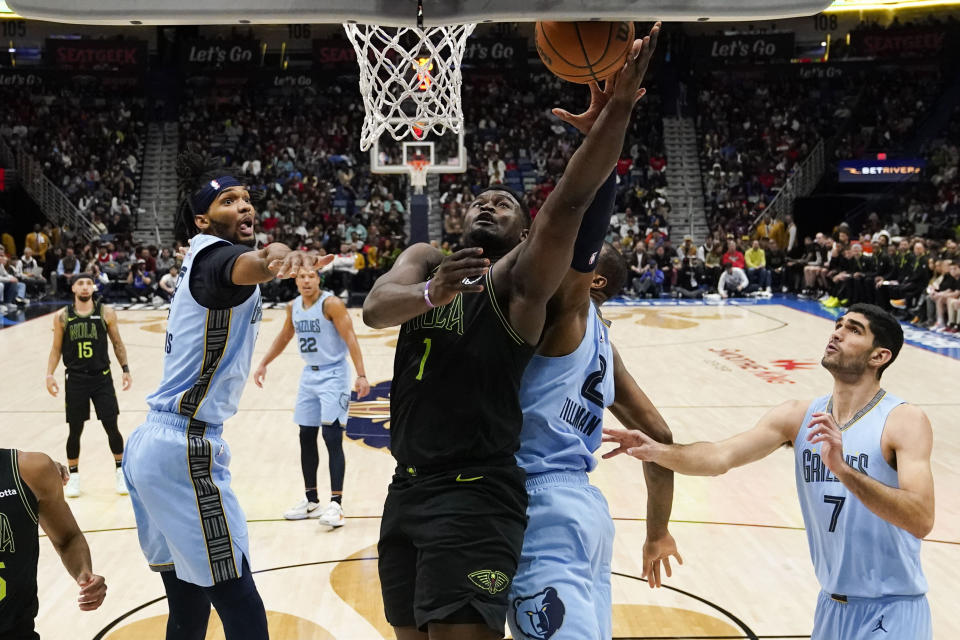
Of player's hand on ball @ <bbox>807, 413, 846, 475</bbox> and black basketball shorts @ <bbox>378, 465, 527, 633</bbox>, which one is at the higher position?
player's hand on ball @ <bbox>807, 413, 846, 475</bbox>

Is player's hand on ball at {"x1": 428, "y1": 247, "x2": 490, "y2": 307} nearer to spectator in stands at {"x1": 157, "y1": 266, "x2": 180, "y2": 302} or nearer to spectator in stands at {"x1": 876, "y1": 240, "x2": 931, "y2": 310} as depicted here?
spectator in stands at {"x1": 876, "y1": 240, "x2": 931, "y2": 310}

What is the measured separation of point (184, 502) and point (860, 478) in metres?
2.30

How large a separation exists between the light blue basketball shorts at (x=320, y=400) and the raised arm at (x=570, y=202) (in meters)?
3.78

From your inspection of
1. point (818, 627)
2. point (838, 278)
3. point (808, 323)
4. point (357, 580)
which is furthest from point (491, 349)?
point (838, 278)

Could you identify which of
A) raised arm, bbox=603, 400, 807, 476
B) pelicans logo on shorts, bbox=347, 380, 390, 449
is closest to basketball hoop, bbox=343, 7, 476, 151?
pelicans logo on shorts, bbox=347, 380, 390, 449

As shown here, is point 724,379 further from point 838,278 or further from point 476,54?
point 476,54

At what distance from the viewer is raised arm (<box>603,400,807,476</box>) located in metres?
3.01

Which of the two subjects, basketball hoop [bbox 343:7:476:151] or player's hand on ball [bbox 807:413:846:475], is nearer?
player's hand on ball [bbox 807:413:846:475]

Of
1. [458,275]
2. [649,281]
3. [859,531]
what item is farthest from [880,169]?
[458,275]

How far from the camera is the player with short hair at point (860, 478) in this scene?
9.33 feet

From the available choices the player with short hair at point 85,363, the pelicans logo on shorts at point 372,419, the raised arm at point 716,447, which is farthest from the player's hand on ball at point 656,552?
the player with short hair at point 85,363

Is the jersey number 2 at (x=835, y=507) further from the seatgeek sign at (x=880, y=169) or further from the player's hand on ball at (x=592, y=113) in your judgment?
the seatgeek sign at (x=880, y=169)

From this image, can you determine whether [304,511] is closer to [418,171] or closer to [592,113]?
[592,113]

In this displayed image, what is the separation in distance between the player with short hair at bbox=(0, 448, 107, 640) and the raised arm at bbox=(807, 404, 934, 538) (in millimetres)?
2293
